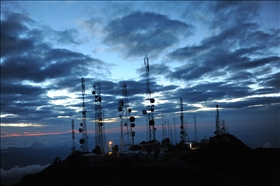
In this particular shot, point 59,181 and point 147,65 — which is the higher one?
point 147,65

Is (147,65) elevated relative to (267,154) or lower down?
elevated

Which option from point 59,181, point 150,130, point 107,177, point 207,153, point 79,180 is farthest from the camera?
point 150,130

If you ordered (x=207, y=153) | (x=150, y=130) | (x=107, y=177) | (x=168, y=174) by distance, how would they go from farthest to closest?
1. (x=150, y=130)
2. (x=207, y=153)
3. (x=107, y=177)
4. (x=168, y=174)

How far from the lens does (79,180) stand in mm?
53969

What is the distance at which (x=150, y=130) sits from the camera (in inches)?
2714

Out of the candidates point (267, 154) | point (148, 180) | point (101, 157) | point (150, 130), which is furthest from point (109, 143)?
point (267, 154)

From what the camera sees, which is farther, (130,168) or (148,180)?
(130,168)

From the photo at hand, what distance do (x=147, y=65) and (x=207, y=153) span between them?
28.4 m

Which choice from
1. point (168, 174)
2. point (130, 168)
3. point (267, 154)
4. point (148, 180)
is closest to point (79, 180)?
point (130, 168)

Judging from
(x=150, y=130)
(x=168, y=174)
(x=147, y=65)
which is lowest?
(x=168, y=174)

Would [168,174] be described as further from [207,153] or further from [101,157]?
[101,157]

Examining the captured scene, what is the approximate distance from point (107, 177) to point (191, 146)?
127 feet

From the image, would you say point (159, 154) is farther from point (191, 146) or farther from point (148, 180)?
point (191, 146)

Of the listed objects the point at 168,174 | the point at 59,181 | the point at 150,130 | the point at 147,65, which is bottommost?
the point at 59,181
